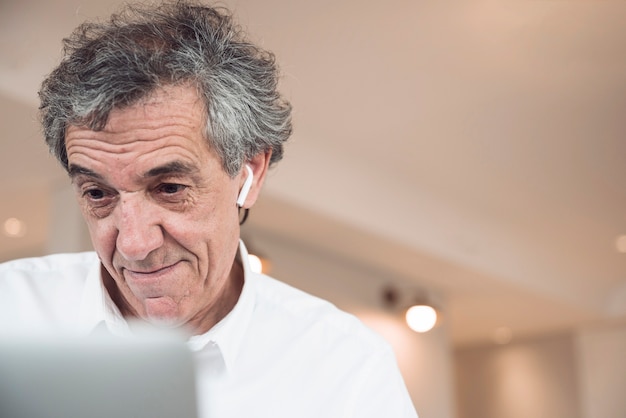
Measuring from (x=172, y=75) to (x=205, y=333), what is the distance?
342 millimetres

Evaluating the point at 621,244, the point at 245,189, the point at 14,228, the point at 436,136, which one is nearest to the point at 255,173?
the point at 245,189

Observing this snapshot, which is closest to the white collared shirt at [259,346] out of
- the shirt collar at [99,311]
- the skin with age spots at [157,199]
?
the shirt collar at [99,311]

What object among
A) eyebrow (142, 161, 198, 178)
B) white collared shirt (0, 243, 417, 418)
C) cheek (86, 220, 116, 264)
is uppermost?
eyebrow (142, 161, 198, 178)

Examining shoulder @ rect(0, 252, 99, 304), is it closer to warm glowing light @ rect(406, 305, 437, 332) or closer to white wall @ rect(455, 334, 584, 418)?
warm glowing light @ rect(406, 305, 437, 332)

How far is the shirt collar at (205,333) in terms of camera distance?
112 centimetres

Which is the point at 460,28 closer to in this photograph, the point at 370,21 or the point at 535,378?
the point at 370,21

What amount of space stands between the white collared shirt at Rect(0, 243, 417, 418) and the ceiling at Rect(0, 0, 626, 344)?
2.02 meters

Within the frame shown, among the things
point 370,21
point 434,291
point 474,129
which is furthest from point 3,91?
point 434,291

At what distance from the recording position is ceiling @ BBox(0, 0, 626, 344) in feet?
11.1

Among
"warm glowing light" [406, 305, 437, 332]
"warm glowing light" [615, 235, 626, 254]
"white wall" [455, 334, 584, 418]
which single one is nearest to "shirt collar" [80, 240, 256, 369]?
"warm glowing light" [406, 305, 437, 332]

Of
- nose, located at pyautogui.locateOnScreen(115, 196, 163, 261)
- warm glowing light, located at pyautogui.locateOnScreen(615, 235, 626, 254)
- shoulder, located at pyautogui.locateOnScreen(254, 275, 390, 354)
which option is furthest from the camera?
warm glowing light, located at pyautogui.locateOnScreen(615, 235, 626, 254)

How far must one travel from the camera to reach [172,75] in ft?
3.27

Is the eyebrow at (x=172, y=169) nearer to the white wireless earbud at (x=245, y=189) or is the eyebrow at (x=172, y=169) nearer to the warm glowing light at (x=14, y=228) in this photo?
the white wireless earbud at (x=245, y=189)

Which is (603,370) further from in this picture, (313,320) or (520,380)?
(313,320)
